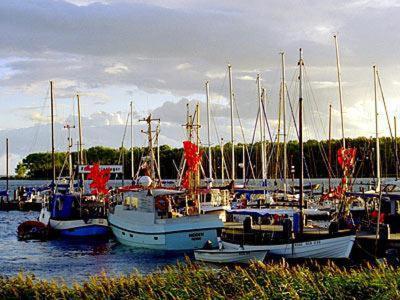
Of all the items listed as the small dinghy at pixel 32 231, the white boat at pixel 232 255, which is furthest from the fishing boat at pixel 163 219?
the small dinghy at pixel 32 231

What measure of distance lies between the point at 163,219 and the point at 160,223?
344 millimetres

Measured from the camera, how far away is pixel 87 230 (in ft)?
216

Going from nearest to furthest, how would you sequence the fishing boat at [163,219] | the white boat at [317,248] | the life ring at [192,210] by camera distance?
the white boat at [317,248] → the fishing boat at [163,219] → the life ring at [192,210]

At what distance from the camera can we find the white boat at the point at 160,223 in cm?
5228

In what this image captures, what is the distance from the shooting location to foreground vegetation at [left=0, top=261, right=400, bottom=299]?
2167 centimetres

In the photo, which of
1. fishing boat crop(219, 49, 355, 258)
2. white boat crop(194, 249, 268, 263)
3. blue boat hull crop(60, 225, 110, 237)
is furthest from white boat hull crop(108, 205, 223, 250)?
blue boat hull crop(60, 225, 110, 237)

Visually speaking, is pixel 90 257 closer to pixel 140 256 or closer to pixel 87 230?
pixel 140 256

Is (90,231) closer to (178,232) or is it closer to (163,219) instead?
(163,219)

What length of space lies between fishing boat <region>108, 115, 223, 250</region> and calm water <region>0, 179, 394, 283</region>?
91 cm

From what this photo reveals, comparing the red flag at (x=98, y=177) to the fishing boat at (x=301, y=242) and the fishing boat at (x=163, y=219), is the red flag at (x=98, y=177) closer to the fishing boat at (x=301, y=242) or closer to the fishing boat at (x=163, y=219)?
the fishing boat at (x=163, y=219)

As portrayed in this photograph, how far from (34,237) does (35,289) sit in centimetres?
4656

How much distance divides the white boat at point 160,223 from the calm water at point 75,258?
32.8 inches

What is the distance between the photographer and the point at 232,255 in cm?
4334

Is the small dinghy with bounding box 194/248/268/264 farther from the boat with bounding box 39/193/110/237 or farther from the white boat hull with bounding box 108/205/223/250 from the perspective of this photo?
the boat with bounding box 39/193/110/237
